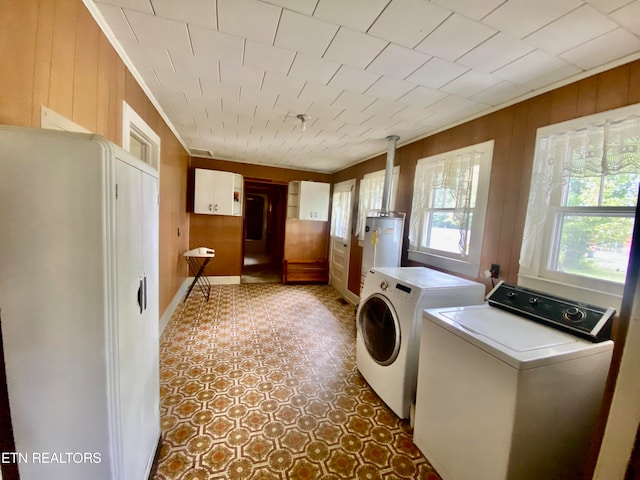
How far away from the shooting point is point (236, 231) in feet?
16.3

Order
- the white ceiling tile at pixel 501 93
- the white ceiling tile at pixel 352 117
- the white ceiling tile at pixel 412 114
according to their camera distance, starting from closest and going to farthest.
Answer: the white ceiling tile at pixel 501 93
the white ceiling tile at pixel 412 114
the white ceiling tile at pixel 352 117

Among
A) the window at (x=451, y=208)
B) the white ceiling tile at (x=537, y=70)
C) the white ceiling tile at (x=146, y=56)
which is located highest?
the white ceiling tile at (x=537, y=70)

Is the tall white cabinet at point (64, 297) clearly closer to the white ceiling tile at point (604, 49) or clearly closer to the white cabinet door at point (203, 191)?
the white ceiling tile at point (604, 49)

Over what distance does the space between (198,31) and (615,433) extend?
2.19 metres

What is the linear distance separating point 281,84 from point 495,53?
4.51 ft

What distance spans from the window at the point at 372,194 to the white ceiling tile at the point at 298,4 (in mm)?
2328

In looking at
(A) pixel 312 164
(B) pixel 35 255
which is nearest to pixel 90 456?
(B) pixel 35 255

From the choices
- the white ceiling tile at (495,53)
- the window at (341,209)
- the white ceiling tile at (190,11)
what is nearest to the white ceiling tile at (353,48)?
the white ceiling tile at (495,53)

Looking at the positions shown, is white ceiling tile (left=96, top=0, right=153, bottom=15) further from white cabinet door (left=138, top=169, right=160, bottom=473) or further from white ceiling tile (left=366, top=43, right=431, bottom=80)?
white ceiling tile (left=366, top=43, right=431, bottom=80)

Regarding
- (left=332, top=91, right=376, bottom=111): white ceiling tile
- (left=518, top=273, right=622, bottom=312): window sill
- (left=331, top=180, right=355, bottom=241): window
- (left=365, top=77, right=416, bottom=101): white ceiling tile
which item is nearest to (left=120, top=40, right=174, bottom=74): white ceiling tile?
(left=332, top=91, right=376, bottom=111): white ceiling tile

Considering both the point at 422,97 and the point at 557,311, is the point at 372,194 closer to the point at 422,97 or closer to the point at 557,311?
the point at 422,97

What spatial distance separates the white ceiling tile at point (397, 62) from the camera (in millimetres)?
1471

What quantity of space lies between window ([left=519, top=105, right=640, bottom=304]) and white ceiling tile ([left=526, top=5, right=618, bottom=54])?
1.50 feet

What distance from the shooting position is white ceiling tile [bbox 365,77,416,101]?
1.81m
